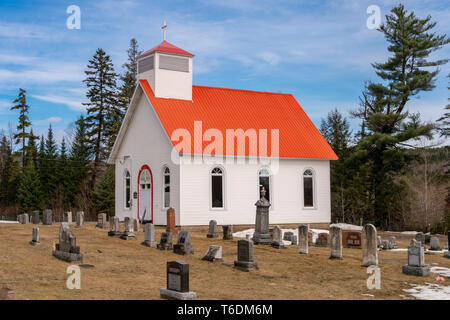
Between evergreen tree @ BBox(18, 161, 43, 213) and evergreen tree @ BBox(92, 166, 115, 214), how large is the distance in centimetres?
1024

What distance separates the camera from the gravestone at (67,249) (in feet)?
47.9

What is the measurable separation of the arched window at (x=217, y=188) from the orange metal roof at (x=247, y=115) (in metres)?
1.52

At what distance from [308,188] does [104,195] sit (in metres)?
23.4

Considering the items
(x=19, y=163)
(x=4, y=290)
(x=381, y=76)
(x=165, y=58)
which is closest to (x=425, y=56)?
(x=381, y=76)

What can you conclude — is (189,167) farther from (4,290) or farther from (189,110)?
(4,290)

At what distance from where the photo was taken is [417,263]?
14711 millimetres

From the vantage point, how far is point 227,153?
27.6 m

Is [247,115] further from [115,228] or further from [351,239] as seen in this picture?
[115,228]

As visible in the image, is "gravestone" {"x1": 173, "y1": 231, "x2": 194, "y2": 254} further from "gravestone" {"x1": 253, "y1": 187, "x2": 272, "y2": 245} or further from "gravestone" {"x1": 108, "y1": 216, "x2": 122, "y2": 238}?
"gravestone" {"x1": 108, "y1": 216, "x2": 122, "y2": 238}

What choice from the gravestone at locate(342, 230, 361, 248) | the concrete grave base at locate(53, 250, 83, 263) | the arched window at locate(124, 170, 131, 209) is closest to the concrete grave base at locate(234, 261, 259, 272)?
the concrete grave base at locate(53, 250, 83, 263)

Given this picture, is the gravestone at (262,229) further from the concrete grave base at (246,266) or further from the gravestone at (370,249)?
the concrete grave base at (246,266)

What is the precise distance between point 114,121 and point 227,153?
81.7 feet

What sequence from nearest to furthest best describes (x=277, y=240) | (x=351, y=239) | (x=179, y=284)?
1. (x=179, y=284)
2. (x=277, y=240)
3. (x=351, y=239)

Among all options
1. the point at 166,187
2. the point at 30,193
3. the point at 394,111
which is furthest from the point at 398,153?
the point at 30,193
